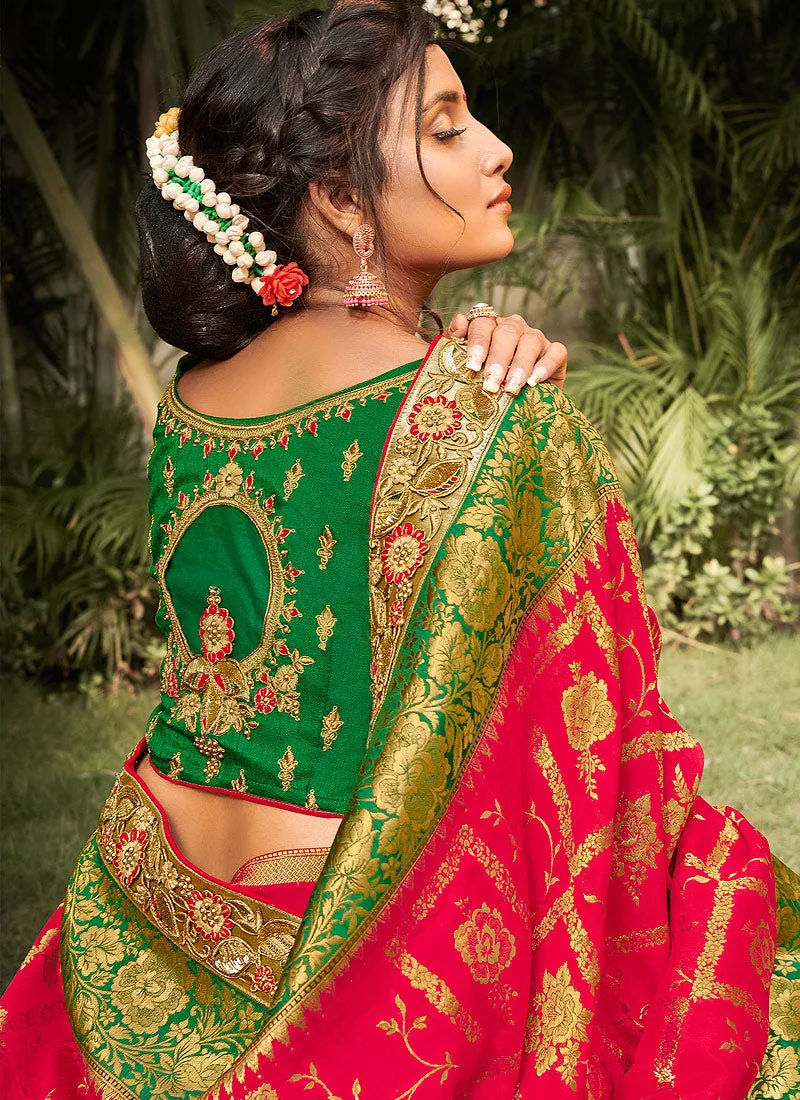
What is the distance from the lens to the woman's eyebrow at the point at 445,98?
58.6 inches

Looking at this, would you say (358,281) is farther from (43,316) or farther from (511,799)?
(43,316)

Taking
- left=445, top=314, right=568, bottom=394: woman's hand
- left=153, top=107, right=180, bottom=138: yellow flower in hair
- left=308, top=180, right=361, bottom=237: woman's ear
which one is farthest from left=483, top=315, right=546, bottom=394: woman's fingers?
left=153, top=107, right=180, bottom=138: yellow flower in hair

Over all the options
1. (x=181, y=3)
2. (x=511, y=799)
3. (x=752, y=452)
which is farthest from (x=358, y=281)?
(x=752, y=452)

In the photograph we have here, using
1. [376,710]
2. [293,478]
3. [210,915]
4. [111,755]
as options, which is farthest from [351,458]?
[111,755]

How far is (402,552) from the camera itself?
1328 mm

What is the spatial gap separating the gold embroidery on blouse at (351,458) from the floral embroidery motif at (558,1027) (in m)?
0.56

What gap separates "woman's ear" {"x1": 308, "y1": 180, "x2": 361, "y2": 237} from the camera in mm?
1502

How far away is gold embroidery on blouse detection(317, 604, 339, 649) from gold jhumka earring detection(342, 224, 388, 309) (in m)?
0.36

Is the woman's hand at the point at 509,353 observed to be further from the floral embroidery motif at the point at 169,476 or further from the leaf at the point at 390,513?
the floral embroidery motif at the point at 169,476

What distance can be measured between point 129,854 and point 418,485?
582 mm

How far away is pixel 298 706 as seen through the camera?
142 cm

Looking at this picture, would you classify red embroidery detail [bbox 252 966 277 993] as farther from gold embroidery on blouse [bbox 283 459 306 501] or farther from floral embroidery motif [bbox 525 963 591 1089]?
gold embroidery on blouse [bbox 283 459 306 501]

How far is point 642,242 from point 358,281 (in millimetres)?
4185

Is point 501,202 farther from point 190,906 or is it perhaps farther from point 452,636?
point 190,906
